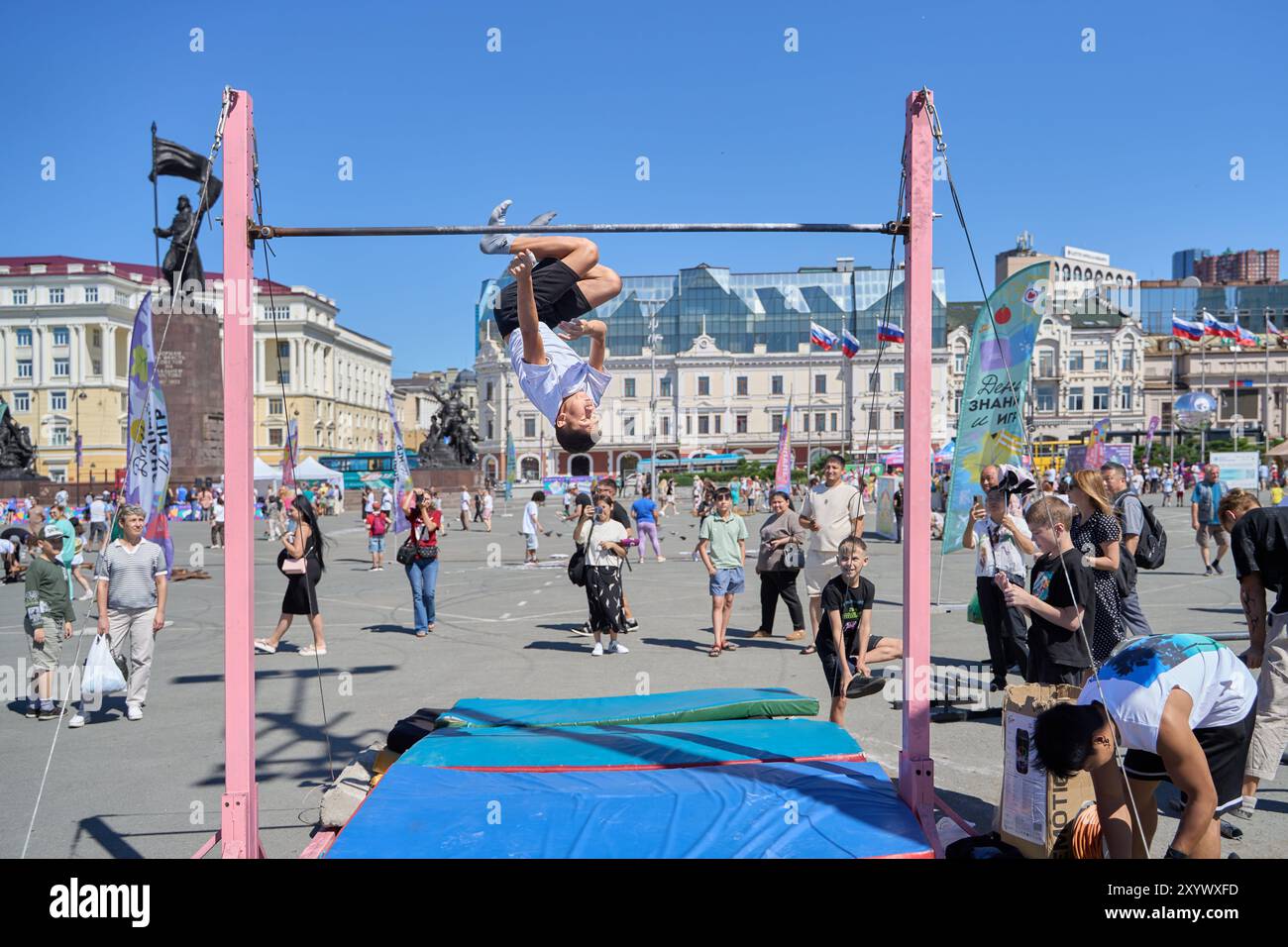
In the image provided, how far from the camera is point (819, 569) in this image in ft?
34.5

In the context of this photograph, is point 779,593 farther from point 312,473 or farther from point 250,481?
point 312,473

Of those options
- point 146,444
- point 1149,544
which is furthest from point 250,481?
point 1149,544

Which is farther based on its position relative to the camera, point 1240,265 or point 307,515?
point 1240,265

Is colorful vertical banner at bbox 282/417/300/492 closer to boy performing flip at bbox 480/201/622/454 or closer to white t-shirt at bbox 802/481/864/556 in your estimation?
boy performing flip at bbox 480/201/622/454

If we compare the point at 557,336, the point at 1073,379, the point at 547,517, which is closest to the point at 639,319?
the point at 557,336

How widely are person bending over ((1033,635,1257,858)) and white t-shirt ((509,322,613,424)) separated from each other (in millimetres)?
3277

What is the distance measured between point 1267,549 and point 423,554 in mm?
9005

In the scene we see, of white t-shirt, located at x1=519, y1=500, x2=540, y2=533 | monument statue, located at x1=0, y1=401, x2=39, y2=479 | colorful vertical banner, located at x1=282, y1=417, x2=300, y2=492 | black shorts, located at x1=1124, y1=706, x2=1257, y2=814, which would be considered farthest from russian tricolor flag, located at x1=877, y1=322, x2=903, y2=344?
monument statue, located at x1=0, y1=401, x2=39, y2=479

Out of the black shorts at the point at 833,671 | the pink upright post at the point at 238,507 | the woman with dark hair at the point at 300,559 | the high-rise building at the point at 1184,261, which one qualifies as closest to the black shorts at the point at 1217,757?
the black shorts at the point at 833,671

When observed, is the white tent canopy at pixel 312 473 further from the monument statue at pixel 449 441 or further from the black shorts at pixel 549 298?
the black shorts at pixel 549 298

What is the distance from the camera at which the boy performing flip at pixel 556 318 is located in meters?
5.81
